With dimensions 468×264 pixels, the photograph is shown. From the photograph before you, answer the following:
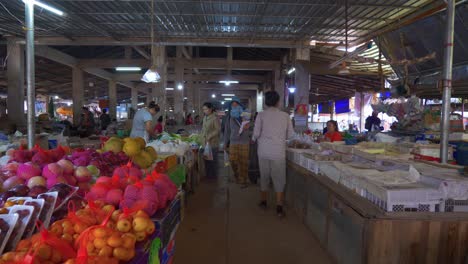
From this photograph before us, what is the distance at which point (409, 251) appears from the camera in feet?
7.90

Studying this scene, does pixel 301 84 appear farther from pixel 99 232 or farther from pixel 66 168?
pixel 99 232

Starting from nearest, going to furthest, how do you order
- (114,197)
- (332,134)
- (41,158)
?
(114,197), (41,158), (332,134)

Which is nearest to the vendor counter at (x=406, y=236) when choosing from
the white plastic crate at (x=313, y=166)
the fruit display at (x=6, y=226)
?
the white plastic crate at (x=313, y=166)

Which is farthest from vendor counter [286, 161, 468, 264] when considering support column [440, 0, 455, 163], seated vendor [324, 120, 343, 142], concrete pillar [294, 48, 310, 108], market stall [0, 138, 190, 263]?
concrete pillar [294, 48, 310, 108]

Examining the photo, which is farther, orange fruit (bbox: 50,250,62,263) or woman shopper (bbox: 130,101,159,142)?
woman shopper (bbox: 130,101,159,142)

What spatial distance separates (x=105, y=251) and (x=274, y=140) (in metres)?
3.45

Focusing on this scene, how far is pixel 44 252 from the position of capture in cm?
137

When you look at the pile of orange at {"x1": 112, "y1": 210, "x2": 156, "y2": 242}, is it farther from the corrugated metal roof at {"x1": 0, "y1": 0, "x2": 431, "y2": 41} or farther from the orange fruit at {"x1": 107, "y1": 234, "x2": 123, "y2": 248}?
the corrugated metal roof at {"x1": 0, "y1": 0, "x2": 431, "y2": 41}

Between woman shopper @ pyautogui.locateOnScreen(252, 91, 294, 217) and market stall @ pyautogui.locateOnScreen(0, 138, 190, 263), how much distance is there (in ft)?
7.72

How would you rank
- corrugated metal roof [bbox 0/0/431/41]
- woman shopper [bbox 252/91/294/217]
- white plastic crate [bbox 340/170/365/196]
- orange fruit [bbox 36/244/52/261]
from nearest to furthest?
1. orange fruit [bbox 36/244/52/261]
2. white plastic crate [bbox 340/170/365/196]
3. woman shopper [bbox 252/91/294/217]
4. corrugated metal roof [bbox 0/0/431/41]

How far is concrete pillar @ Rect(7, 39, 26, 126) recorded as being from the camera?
9156mm

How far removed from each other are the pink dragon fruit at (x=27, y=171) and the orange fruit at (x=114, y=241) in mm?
1356

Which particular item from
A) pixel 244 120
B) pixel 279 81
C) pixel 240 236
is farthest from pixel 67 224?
pixel 279 81

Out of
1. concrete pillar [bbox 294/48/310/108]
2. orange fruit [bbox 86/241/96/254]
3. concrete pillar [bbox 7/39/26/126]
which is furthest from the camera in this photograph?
concrete pillar [bbox 294/48/310/108]
